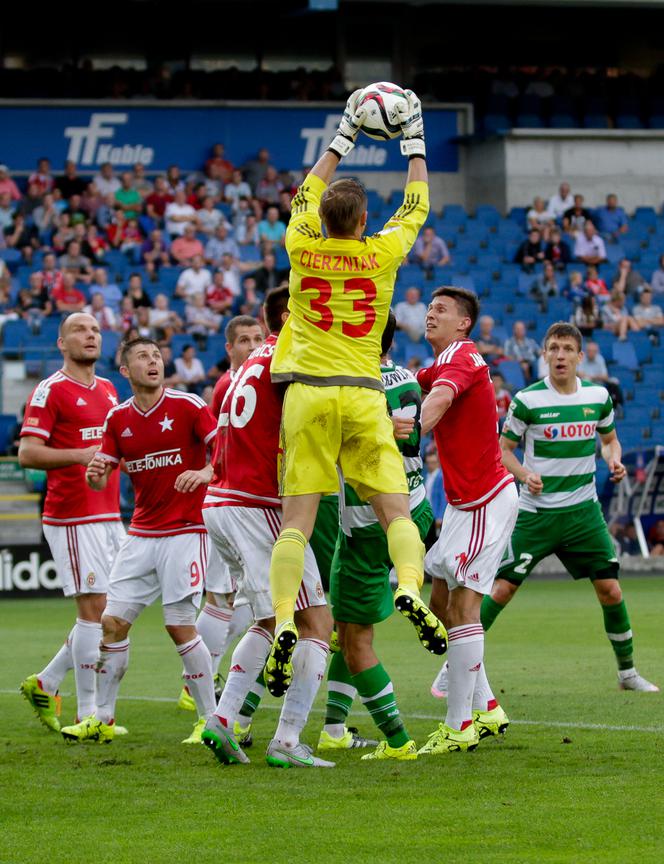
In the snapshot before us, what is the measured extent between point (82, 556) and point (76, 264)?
1502 cm

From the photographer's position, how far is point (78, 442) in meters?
9.27

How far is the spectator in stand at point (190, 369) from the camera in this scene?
847 inches

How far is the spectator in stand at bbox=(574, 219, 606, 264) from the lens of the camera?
28.1 m

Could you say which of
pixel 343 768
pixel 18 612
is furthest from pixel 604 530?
pixel 18 612

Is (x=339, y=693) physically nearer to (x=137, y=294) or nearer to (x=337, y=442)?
(x=337, y=442)

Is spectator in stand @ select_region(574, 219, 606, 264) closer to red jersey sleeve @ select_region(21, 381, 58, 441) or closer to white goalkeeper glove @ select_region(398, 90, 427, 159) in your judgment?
red jersey sleeve @ select_region(21, 381, 58, 441)

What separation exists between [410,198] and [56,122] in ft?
73.6

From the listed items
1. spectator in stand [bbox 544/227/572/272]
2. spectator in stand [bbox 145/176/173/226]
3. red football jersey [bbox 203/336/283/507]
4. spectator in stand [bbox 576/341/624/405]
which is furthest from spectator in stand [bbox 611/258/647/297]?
red football jersey [bbox 203/336/283/507]

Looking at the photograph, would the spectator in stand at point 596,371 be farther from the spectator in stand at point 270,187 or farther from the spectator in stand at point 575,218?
the spectator in stand at point 270,187

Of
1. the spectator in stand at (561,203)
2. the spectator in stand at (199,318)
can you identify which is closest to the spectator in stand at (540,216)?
the spectator in stand at (561,203)

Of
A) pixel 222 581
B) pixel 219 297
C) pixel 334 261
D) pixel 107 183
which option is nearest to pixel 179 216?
pixel 107 183

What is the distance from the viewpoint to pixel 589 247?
92.3 ft

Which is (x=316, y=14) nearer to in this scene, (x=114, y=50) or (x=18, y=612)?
(x=114, y=50)

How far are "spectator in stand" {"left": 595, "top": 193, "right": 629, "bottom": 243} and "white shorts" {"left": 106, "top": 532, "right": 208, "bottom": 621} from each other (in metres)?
21.9
